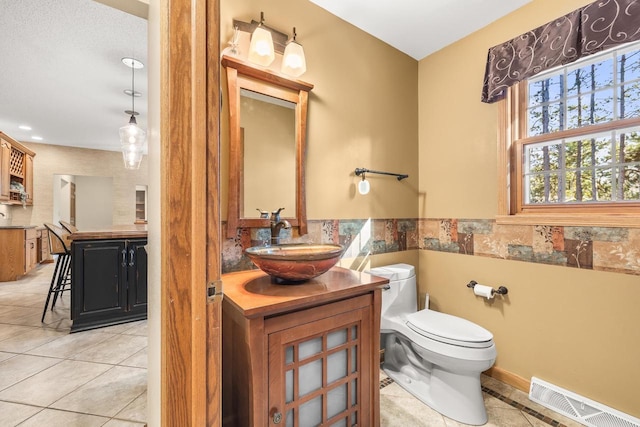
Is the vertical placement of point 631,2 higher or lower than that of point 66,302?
higher

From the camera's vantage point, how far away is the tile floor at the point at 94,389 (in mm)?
1553

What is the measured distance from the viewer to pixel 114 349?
7.52ft

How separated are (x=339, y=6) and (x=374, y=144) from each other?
96 centimetres

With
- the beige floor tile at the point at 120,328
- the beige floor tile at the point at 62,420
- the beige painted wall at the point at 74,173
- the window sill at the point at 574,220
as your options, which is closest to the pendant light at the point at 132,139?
the beige floor tile at the point at 120,328

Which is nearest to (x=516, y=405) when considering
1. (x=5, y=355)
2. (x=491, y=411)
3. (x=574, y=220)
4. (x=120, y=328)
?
(x=491, y=411)

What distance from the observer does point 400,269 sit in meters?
2.09

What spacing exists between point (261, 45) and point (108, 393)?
2.30 m

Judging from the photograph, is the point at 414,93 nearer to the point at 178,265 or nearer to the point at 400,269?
the point at 400,269

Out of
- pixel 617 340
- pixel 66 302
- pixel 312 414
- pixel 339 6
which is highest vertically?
pixel 339 6

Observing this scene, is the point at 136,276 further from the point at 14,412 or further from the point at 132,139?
the point at 132,139

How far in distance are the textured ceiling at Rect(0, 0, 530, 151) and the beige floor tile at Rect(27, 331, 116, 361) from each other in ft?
8.32

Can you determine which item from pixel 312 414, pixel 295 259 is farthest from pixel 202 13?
pixel 312 414

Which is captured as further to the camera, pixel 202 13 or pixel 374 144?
pixel 374 144

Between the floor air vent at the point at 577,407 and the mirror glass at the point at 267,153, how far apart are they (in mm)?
1928
